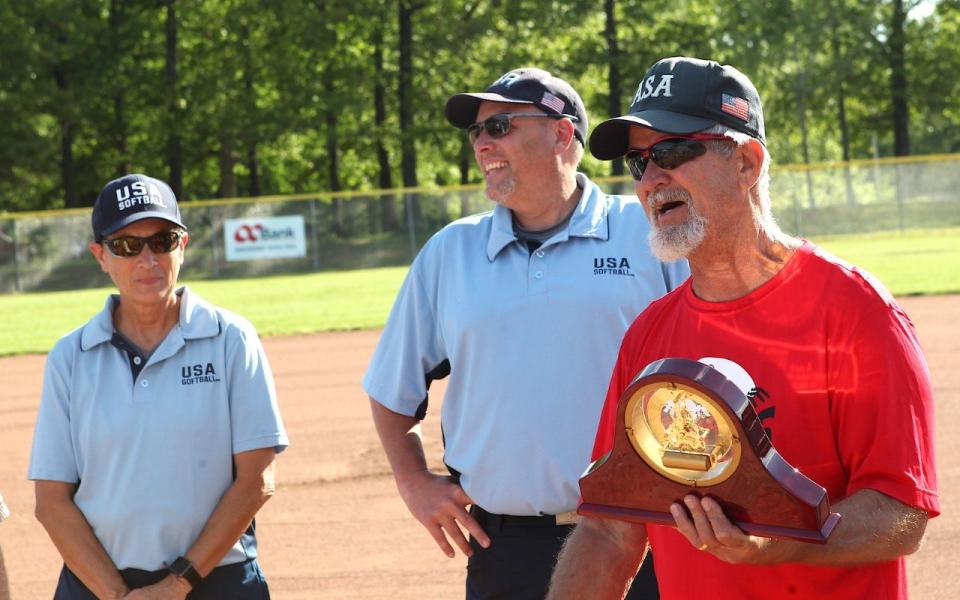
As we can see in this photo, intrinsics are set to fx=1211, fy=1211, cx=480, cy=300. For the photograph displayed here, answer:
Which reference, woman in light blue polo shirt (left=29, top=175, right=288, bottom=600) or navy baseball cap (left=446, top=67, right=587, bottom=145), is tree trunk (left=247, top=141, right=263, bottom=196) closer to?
navy baseball cap (left=446, top=67, right=587, bottom=145)

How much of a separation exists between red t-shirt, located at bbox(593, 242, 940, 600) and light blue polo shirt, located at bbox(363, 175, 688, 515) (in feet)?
4.28

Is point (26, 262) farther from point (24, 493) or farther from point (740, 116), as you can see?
point (740, 116)

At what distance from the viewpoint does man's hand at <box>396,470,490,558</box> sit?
4.02m

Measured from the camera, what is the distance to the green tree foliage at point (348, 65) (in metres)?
48.7

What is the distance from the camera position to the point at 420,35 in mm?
50781

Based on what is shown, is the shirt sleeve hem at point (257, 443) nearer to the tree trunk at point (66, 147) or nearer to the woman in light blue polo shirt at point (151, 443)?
the woman in light blue polo shirt at point (151, 443)

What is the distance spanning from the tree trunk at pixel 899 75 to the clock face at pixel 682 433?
177 ft

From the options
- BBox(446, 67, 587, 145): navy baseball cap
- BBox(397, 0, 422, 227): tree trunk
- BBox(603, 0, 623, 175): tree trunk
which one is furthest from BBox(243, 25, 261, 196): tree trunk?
BBox(446, 67, 587, 145): navy baseball cap

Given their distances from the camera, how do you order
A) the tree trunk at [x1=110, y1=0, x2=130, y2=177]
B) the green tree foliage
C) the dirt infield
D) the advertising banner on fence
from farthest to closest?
the tree trunk at [x1=110, y1=0, x2=130, y2=177] < the green tree foliage < the advertising banner on fence < the dirt infield

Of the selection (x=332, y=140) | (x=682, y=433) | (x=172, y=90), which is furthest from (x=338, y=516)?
(x=172, y=90)

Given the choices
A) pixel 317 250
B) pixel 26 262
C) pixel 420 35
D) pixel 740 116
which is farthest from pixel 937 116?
pixel 740 116

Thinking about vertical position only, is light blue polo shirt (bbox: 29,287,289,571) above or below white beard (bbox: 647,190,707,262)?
below

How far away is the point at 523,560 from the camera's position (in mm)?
4090

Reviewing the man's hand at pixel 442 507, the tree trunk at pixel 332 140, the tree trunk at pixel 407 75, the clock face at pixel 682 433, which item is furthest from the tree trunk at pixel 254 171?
the clock face at pixel 682 433
